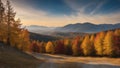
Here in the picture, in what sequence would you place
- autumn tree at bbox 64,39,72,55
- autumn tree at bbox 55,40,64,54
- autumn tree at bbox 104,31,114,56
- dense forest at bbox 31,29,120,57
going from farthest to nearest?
autumn tree at bbox 55,40,64,54, autumn tree at bbox 64,39,72,55, dense forest at bbox 31,29,120,57, autumn tree at bbox 104,31,114,56

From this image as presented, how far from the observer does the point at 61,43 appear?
127m

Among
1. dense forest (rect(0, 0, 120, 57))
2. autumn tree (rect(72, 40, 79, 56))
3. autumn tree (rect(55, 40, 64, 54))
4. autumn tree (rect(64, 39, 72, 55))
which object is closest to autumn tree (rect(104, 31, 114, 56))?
dense forest (rect(0, 0, 120, 57))

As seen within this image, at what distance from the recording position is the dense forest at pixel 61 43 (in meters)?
66.2

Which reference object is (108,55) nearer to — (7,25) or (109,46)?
Answer: (109,46)

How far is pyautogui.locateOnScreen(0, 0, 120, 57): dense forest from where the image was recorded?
6625 centimetres

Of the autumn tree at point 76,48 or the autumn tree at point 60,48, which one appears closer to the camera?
the autumn tree at point 76,48

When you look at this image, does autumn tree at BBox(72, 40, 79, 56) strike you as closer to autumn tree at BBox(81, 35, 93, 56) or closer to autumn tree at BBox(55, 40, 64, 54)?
autumn tree at BBox(81, 35, 93, 56)

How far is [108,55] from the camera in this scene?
303ft

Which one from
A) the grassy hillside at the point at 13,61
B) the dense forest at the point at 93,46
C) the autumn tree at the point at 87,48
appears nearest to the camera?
the grassy hillside at the point at 13,61

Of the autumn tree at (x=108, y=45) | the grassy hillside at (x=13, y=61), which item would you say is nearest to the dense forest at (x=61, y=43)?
the autumn tree at (x=108, y=45)

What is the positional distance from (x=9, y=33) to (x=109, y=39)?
131 ft

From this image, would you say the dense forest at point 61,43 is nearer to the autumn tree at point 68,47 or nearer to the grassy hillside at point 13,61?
the autumn tree at point 68,47

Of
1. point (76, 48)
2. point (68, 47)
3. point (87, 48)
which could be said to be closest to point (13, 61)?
point (87, 48)

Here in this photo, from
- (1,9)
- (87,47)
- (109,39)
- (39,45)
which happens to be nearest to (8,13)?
(1,9)
